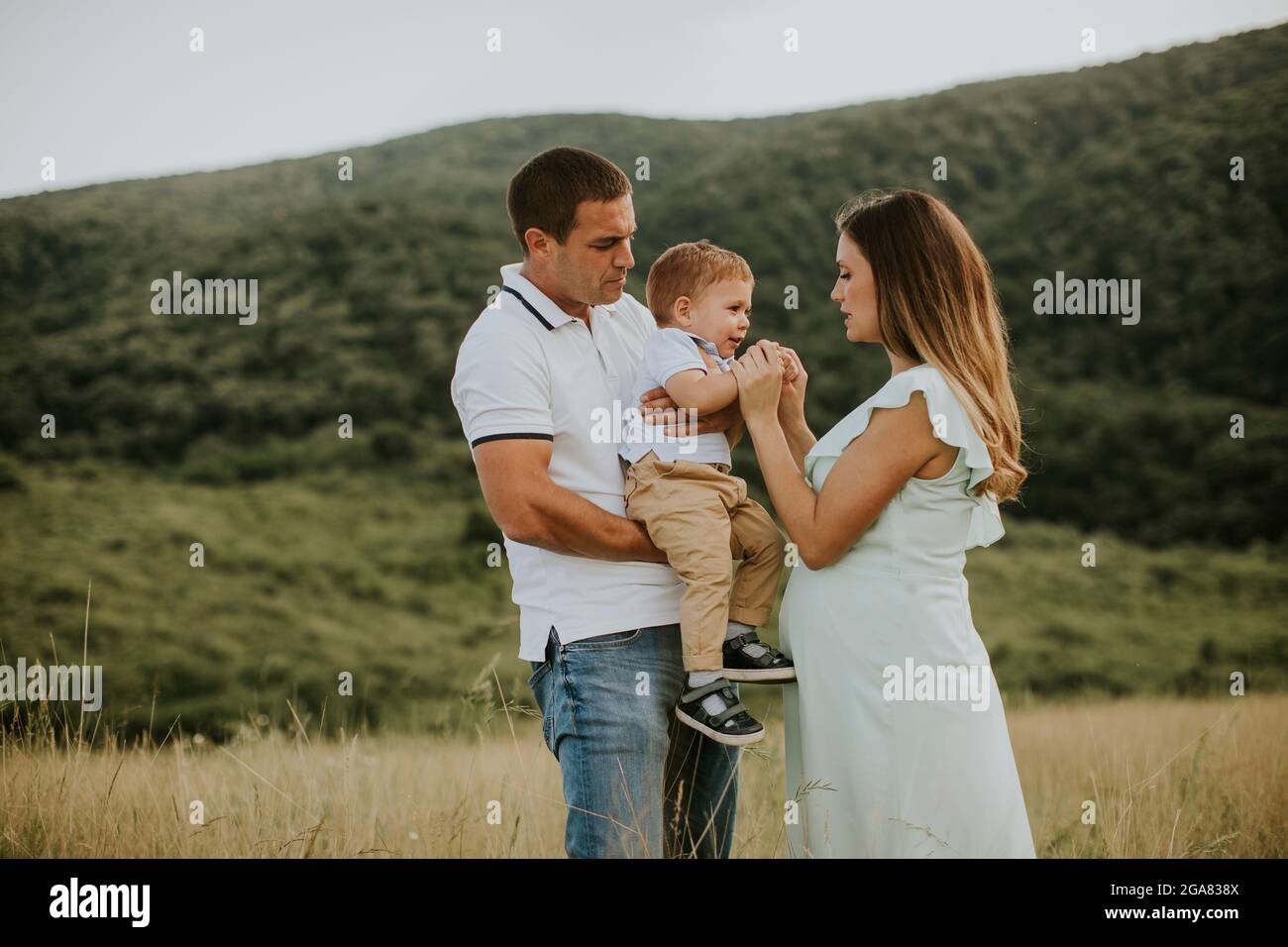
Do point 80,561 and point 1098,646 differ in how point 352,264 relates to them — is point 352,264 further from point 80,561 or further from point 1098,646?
point 1098,646

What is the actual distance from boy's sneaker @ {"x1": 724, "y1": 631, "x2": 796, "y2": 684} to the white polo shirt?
200mm

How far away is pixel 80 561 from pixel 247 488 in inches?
198

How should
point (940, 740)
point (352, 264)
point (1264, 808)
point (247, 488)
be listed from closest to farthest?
1. point (940, 740)
2. point (1264, 808)
3. point (247, 488)
4. point (352, 264)

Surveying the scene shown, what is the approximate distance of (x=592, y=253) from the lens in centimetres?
313

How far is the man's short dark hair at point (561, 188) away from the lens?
3129 millimetres

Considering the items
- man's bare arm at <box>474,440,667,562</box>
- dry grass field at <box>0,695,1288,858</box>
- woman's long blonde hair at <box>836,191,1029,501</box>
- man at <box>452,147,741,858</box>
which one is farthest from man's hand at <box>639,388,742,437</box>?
dry grass field at <box>0,695,1288,858</box>

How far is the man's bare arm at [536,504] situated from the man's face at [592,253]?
486 mm

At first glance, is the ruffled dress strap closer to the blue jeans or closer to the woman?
the woman

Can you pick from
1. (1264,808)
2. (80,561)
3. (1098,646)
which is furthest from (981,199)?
(1264,808)

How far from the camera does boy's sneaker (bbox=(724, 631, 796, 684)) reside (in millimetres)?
3072

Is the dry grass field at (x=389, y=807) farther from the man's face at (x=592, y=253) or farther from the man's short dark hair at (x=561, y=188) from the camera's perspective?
the man's short dark hair at (x=561, y=188)

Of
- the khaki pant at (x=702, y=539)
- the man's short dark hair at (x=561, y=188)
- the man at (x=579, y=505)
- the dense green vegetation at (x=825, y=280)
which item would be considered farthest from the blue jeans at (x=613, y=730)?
the dense green vegetation at (x=825, y=280)

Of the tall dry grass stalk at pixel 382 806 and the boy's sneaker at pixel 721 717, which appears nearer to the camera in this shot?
the boy's sneaker at pixel 721 717

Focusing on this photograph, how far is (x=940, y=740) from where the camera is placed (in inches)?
114
